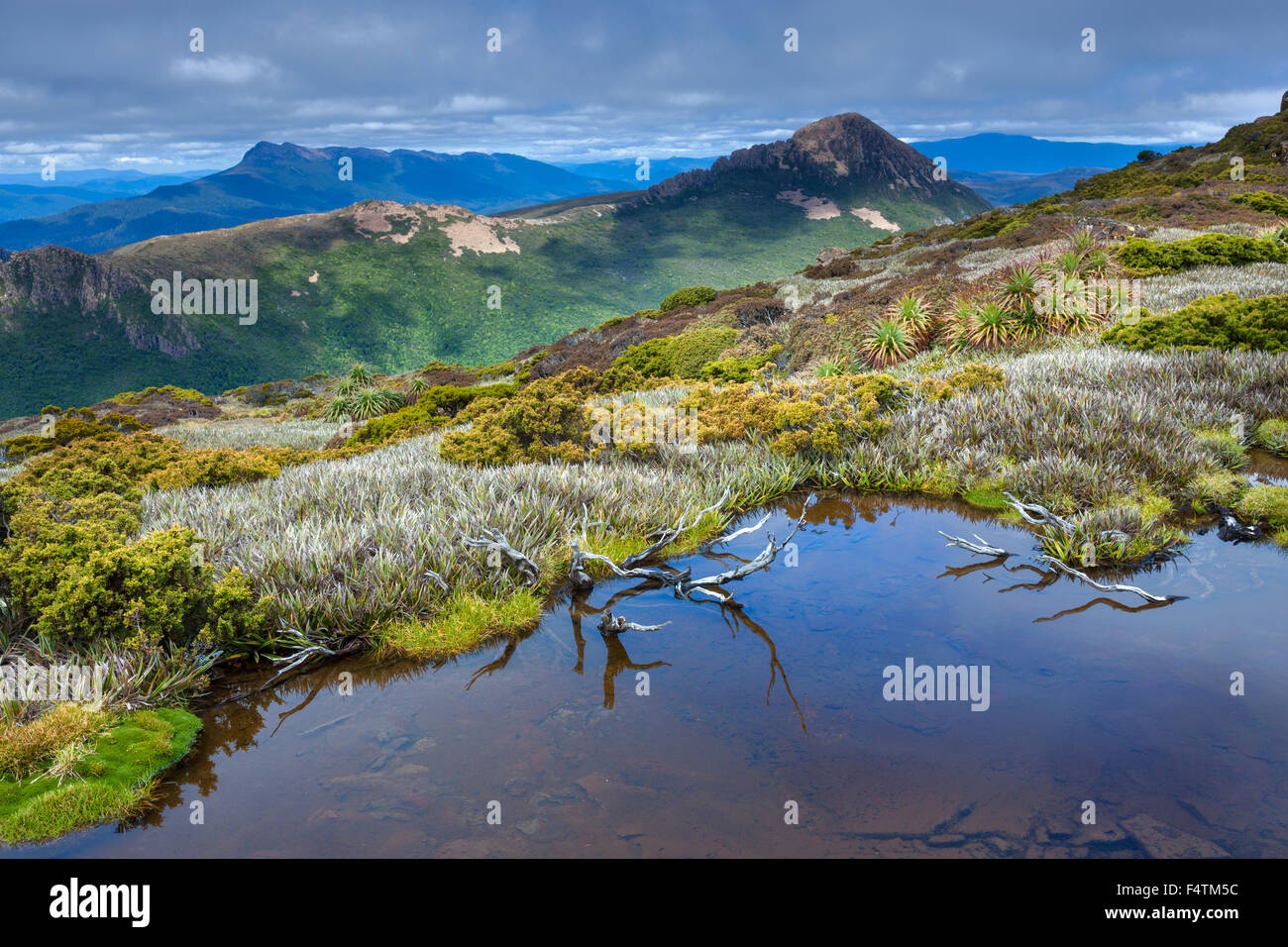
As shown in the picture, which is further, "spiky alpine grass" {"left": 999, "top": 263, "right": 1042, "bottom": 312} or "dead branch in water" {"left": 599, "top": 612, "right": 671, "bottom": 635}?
"spiky alpine grass" {"left": 999, "top": 263, "right": 1042, "bottom": 312}

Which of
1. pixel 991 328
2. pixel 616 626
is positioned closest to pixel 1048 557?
pixel 616 626

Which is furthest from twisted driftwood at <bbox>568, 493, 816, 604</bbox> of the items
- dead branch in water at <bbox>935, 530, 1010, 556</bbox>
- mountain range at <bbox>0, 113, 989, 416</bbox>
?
mountain range at <bbox>0, 113, 989, 416</bbox>

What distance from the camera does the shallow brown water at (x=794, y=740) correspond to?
2.97 meters

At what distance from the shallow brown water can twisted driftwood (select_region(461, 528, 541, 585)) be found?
0.51m

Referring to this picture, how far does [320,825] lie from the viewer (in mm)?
3111

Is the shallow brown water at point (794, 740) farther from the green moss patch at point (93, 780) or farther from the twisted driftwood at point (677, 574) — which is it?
the twisted driftwood at point (677, 574)

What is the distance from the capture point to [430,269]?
117 meters

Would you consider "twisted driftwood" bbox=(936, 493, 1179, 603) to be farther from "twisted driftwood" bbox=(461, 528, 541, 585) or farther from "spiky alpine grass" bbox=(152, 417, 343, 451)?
"spiky alpine grass" bbox=(152, 417, 343, 451)

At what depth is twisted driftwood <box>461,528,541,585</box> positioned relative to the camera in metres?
5.48

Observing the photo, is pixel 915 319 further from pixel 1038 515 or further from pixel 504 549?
pixel 504 549

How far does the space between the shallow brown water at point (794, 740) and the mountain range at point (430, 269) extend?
98032mm

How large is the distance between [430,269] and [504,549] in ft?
401

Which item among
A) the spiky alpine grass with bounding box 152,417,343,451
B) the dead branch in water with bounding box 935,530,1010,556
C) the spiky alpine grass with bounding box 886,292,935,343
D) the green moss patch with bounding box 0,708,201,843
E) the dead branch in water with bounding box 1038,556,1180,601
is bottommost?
the green moss patch with bounding box 0,708,201,843

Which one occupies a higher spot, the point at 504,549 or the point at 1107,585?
the point at 504,549
